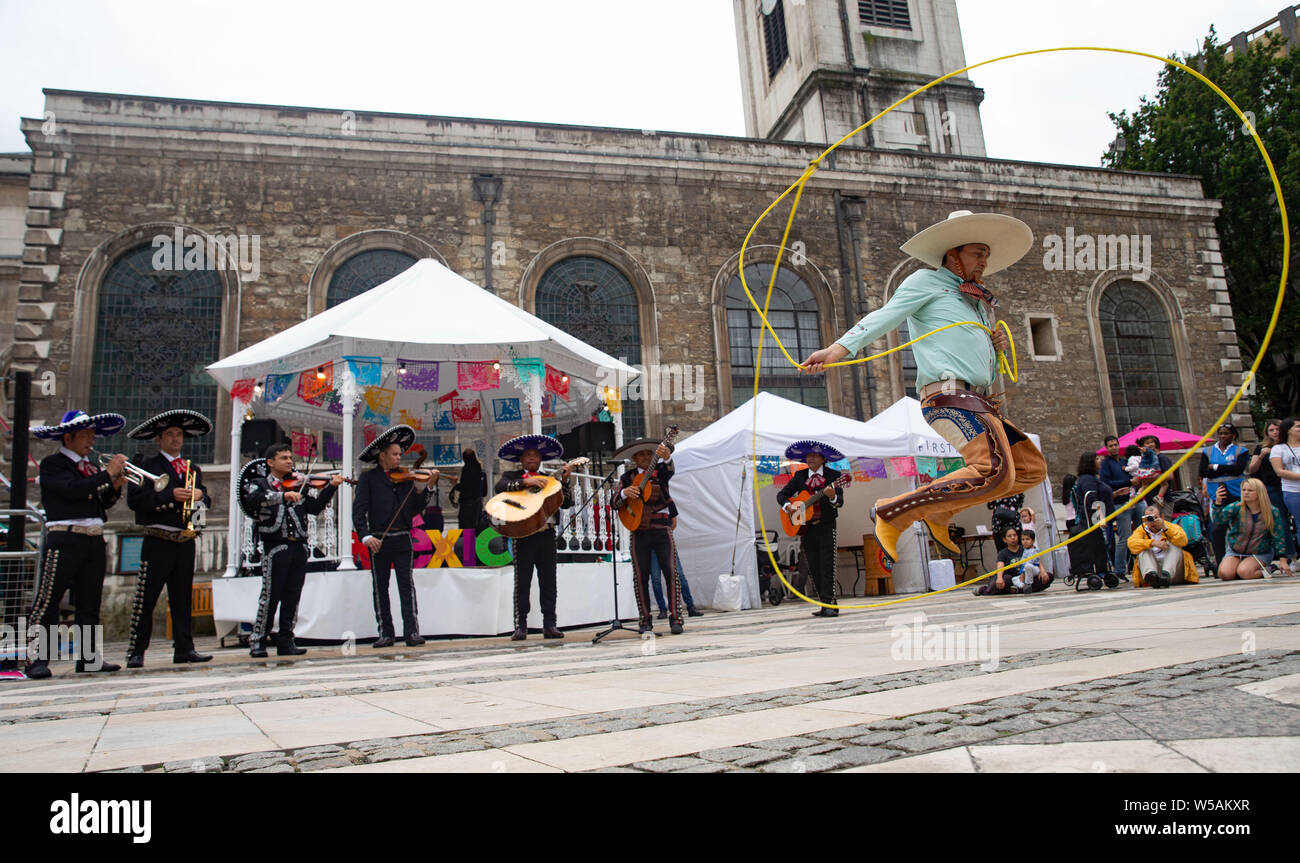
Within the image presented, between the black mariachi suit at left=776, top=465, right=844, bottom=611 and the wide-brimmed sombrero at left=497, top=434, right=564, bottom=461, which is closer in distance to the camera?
the wide-brimmed sombrero at left=497, top=434, right=564, bottom=461

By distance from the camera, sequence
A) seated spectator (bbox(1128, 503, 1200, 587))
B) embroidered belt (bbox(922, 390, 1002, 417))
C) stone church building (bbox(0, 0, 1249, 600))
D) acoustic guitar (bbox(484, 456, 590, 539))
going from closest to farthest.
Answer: embroidered belt (bbox(922, 390, 1002, 417)) → acoustic guitar (bbox(484, 456, 590, 539)) → seated spectator (bbox(1128, 503, 1200, 587)) → stone church building (bbox(0, 0, 1249, 600))

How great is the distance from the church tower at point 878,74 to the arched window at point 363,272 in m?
13.5

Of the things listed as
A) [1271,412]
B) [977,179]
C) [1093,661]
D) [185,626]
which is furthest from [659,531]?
[1271,412]

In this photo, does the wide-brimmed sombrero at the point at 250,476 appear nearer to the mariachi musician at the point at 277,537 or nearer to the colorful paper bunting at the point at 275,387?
the mariachi musician at the point at 277,537

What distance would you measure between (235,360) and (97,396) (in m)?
7.61

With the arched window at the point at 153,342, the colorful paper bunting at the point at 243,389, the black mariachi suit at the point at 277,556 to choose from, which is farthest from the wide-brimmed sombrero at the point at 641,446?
the arched window at the point at 153,342

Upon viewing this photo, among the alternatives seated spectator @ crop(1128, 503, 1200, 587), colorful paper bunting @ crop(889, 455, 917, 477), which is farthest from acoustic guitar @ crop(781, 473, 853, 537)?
colorful paper bunting @ crop(889, 455, 917, 477)

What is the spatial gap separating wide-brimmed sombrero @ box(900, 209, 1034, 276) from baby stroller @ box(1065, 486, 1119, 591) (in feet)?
20.9

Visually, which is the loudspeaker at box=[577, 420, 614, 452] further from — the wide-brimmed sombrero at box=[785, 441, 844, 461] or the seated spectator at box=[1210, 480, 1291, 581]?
the seated spectator at box=[1210, 480, 1291, 581]

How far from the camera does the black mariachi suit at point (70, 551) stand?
6641mm

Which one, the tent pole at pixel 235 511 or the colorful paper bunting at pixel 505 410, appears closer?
the tent pole at pixel 235 511

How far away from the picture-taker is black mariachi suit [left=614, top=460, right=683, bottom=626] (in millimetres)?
8281
